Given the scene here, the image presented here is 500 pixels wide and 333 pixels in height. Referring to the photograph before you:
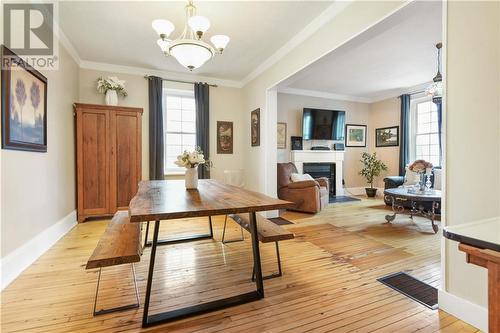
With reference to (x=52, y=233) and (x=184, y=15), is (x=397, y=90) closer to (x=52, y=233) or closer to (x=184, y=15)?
(x=184, y=15)

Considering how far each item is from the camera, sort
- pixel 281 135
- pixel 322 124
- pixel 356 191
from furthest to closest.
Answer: pixel 356 191 < pixel 322 124 < pixel 281 135

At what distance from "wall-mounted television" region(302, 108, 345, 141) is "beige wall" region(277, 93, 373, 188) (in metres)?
0.20

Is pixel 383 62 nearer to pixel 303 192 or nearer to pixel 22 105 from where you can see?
pixel 303 192

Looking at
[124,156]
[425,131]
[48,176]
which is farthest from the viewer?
[425,131]

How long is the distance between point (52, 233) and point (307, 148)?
544 cm

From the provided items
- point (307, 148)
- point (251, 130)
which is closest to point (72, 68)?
point (251, 130)

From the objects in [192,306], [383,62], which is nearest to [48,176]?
[192,306]

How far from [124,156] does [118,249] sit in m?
2.90

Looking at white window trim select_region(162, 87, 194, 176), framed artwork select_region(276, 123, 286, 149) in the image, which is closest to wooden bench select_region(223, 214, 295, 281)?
white window trim select_region(162, 87, 194, 176)

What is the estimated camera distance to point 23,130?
7.57 feet

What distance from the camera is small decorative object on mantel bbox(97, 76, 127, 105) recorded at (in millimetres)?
4223

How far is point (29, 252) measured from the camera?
93.9 inches

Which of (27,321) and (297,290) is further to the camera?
(297,290)

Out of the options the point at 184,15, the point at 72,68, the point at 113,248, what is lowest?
the point at 113,248
